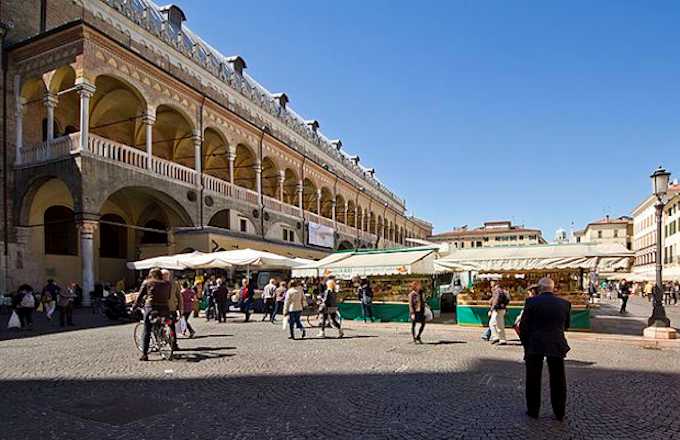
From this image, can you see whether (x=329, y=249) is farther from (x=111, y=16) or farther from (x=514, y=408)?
(x=514, y=408)

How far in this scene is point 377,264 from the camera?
16.5 meters

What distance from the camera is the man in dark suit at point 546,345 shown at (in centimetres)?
557

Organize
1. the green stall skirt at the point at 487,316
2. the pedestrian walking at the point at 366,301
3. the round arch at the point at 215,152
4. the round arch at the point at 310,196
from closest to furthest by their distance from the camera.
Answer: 1. the green stall skirt at the point at 487,316
2. the pedestrian walking at the point at 366,301
3. the round arch at the point at 215,152
4. the round arch at the point at 310,196

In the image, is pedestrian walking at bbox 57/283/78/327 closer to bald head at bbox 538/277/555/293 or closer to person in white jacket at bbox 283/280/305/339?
person in white jacket at bbox 283/280/305/339

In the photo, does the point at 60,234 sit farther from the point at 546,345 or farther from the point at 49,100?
the point at 546,345

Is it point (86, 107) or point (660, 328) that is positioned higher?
point (86, 107)

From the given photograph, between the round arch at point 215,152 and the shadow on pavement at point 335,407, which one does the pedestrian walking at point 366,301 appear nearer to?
the shadow on pavement at point 335,407

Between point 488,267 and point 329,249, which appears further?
point 329,249

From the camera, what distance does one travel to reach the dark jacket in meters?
5.57

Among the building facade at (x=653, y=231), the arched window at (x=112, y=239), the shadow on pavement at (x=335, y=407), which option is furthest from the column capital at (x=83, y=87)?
the building facade at (x=653, y=231)

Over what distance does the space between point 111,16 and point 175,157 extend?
7838 mm

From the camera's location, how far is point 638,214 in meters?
76.1

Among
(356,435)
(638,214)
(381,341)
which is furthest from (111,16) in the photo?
(638,214)

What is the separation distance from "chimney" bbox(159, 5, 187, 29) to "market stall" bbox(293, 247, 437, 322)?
2123cm
